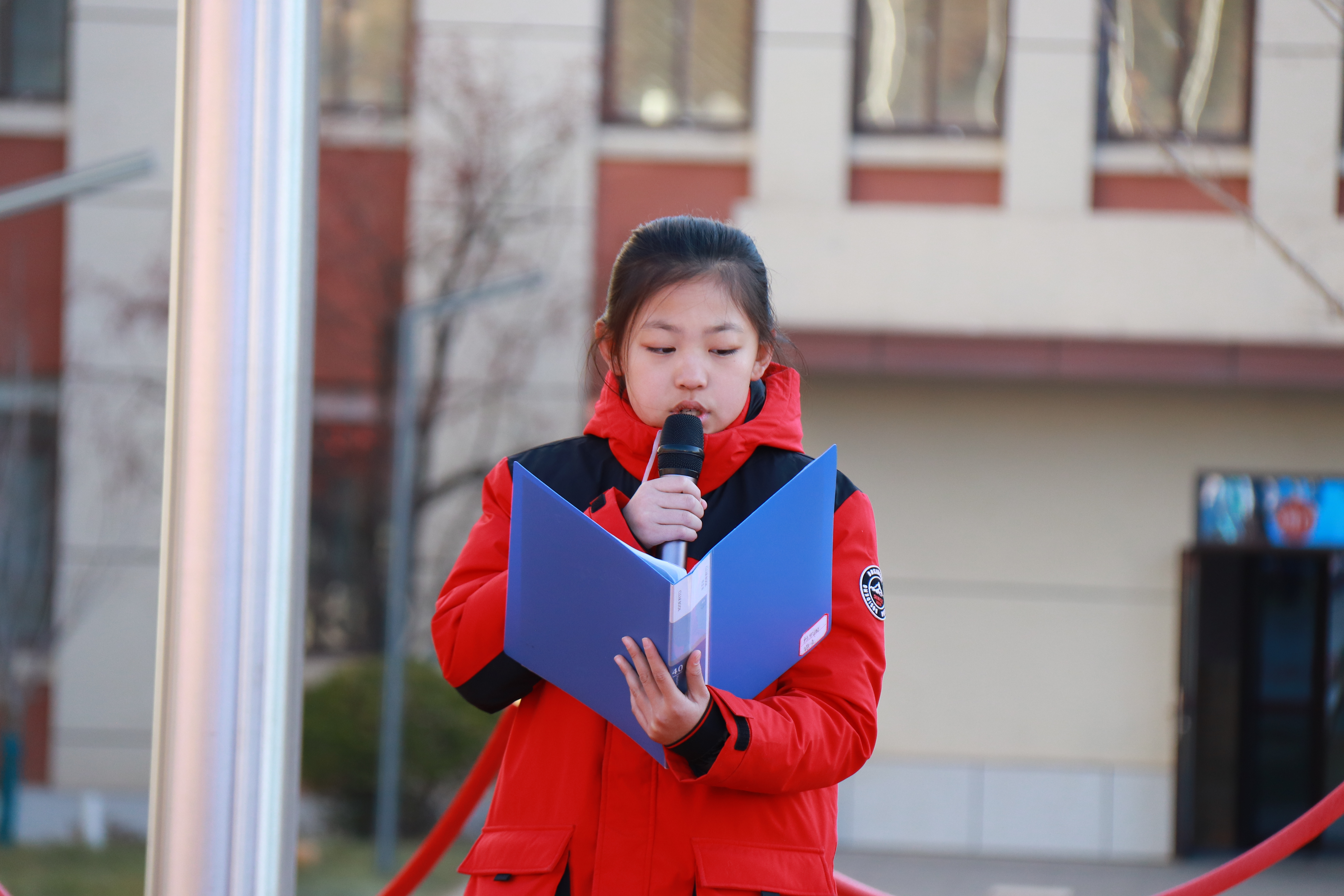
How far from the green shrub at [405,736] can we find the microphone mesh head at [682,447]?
278 inches

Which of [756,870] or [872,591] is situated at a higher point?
[872,591]

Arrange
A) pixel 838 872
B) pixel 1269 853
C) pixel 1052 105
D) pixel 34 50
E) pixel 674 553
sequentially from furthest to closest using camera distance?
pixel 34 50 < pixel 1052 105 < pixel 838 872 < pixel 1269 853 < pixel 674 553

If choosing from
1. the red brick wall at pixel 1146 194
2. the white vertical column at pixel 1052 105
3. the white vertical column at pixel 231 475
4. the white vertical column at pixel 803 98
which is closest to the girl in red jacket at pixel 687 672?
the white vertical column at pixel 231 475

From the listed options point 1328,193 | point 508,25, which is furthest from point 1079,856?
point 508,25

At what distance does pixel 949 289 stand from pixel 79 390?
6272 mm

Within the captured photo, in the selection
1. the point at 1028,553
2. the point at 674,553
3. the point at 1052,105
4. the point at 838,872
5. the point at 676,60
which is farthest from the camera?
the point at 676,60

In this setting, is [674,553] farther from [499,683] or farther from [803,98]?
[803,98]

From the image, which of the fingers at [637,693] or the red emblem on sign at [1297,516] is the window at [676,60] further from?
the fingers at [637,693]

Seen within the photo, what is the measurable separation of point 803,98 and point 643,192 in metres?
1.31

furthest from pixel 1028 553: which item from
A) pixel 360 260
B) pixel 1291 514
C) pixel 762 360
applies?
pixel 762 360

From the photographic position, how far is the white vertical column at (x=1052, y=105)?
28.1 feet

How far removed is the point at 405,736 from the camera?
843 centimetres

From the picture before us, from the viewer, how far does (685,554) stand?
1528 mm

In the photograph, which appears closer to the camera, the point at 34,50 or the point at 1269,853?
the point at 1269,853
